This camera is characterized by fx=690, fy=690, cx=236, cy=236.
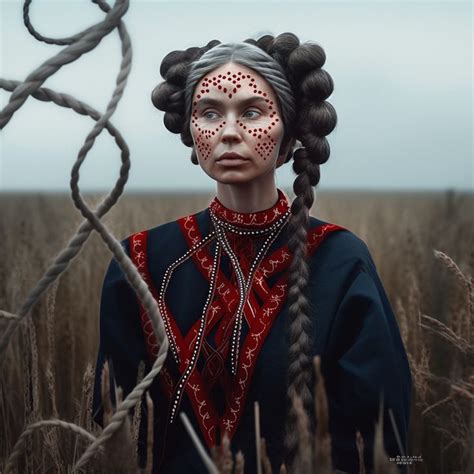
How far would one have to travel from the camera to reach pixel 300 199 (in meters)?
1.46

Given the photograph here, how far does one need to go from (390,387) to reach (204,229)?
0.53m

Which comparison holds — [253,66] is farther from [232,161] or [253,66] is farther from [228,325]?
[228,325]

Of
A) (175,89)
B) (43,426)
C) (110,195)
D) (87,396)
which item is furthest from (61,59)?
(87,396)

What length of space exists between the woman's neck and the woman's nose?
0.11 meters

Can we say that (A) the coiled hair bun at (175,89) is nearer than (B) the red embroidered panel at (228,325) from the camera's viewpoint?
No

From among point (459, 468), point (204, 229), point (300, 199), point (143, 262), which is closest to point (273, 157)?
point (300, 199)

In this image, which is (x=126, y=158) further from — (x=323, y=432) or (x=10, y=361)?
(x=10, y=361)

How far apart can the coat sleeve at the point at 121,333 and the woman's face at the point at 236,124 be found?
0.35 meters

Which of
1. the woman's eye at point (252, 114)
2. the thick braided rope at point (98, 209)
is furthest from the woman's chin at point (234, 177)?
the thick braided rope at point (98, 209)

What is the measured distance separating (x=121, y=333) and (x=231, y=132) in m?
0.51

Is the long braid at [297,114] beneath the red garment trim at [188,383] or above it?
above

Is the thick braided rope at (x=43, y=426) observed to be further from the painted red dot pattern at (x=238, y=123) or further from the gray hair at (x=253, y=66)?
the gray hair at (x=253, y=66)

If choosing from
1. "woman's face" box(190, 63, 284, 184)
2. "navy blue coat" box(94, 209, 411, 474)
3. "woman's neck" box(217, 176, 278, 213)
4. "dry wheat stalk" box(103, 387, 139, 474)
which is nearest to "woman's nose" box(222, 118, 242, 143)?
"woman's face" box(190, 63, 284, 184)

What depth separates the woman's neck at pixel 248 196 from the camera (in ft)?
4.81
